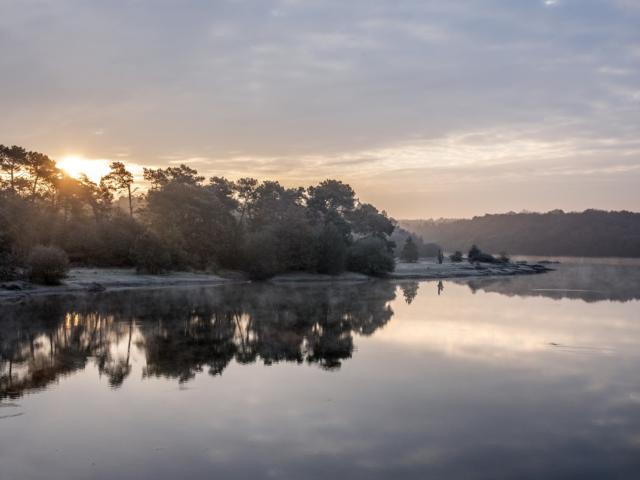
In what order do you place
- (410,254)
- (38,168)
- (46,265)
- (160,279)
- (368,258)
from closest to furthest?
(46,265) < (160,279) < (38,168) < (368,258) < (410,254)

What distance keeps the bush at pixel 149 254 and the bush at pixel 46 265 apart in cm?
1266

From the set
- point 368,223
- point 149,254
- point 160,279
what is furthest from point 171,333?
point 368,223

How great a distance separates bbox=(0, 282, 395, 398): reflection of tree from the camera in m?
20.4

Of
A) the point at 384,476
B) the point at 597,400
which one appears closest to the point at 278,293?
the point at 597,400

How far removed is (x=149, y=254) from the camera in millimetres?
61656

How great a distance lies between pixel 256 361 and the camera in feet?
70.7

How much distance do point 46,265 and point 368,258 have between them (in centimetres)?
4294

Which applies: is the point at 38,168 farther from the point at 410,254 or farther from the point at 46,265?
the point at 410,254

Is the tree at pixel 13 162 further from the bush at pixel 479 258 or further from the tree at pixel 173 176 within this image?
the bush at pixel 479 258

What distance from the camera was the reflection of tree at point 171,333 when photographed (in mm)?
20400

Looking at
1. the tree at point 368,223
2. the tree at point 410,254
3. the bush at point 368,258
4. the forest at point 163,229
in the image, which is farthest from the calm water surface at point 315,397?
the tree at point 410,254

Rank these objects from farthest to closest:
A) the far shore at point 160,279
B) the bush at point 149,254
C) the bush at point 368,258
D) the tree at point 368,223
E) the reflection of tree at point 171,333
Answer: the tree at point 368,223
the bush at point 368,258
the bush at point 149,254
the far shore at point 160,279
the reflection of tree at point 171,333

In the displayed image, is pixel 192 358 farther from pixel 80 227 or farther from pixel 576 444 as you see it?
pixel 80 227

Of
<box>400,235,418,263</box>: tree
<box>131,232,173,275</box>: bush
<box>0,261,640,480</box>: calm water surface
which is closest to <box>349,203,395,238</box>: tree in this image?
<box>400,235,418,263</box>: tree
